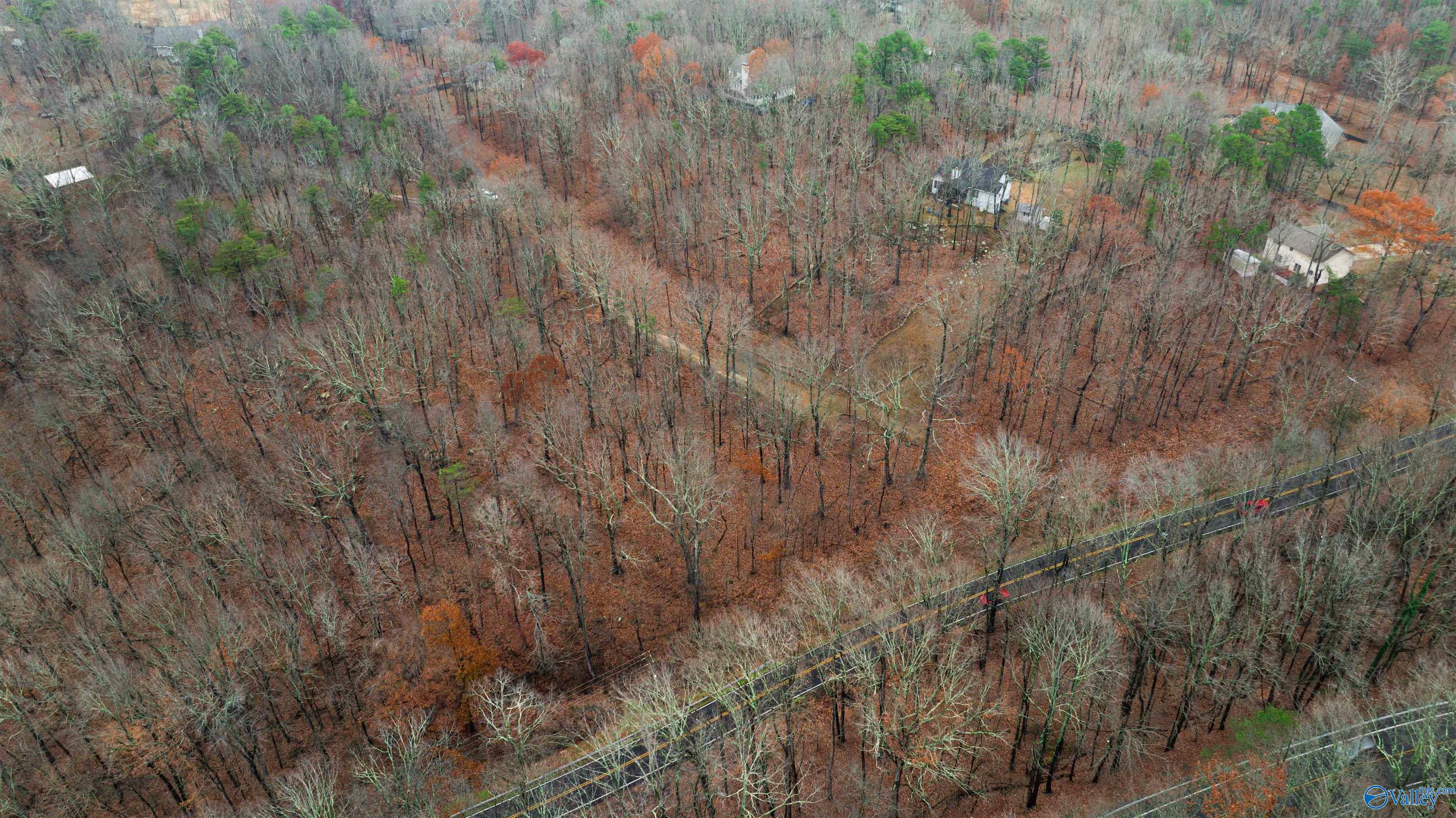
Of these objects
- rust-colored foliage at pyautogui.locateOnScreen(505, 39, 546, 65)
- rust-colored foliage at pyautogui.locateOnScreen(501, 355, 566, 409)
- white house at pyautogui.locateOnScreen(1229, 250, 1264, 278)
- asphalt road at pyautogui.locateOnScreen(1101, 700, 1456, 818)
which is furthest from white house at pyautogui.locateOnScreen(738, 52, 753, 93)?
asphalt road at pyautogui.locateOnScreen(1101, 700, 1456, 818)

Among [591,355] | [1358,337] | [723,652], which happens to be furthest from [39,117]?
[1358,337]

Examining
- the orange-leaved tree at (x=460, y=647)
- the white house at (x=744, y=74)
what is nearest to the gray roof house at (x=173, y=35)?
the white house at (x=744, y=74)

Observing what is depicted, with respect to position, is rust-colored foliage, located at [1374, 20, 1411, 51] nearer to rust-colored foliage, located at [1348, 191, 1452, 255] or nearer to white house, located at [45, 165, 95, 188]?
rust-colored foliage, located at [1348, 191, 1452, 255]

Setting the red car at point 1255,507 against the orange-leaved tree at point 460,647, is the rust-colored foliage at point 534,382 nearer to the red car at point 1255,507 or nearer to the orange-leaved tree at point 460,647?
the orange-leaved tree at point 460,647

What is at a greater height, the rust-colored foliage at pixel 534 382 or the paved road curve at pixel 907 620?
the rust-colored foliage at pixel 534 382

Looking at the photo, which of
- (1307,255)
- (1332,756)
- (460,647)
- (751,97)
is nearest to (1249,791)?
(1332,756)

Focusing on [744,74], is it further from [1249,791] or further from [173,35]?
[1249,791]
